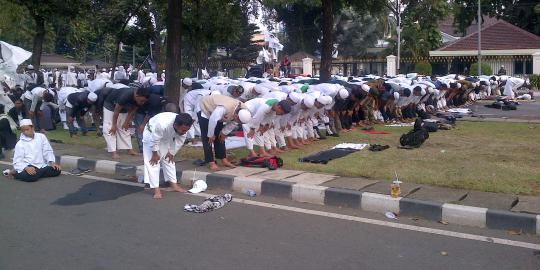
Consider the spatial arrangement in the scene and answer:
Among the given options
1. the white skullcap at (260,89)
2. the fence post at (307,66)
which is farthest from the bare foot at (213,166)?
the fence post at (307,66)

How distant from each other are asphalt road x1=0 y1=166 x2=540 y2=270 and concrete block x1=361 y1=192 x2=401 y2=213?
68cm

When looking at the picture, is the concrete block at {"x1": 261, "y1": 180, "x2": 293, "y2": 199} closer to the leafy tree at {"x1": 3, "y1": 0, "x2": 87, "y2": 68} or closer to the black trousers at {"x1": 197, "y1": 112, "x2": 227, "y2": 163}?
the black trousers at {"x1": 197, "y1": 112, "x2": 227, "y2": 163}

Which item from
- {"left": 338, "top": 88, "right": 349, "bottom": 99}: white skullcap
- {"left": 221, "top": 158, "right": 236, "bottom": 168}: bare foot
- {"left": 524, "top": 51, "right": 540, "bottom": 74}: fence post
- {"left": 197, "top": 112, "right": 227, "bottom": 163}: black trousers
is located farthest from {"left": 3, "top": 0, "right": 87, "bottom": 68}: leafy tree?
{"left": 524, "top": 51, "right": 540, "bottom": 74}: fence post

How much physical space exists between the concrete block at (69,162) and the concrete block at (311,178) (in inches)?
169

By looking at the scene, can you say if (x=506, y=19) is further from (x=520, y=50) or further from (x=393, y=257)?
(x=393, y=257)

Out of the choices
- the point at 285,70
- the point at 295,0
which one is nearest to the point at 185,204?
the point at 285,70

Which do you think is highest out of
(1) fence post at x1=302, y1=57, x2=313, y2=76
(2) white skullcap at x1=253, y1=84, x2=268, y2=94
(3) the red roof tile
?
(3) the red roof tile

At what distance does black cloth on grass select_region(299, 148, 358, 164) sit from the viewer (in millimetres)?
9497

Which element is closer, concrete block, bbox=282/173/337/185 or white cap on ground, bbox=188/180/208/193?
concrete block, bbox=282/173/337/185

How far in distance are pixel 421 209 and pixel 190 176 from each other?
366cm

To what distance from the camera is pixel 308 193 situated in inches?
297

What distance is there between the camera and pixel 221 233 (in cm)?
598

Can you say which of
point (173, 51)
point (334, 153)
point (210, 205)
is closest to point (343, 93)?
point (334, 153)

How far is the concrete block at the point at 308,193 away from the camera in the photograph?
7.43m
